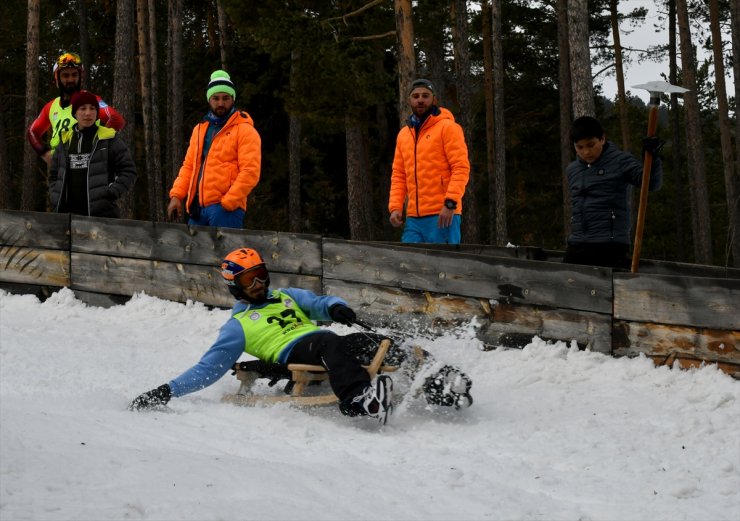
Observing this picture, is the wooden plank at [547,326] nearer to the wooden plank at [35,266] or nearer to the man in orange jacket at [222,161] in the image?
the man in orange jacket at [222,161]

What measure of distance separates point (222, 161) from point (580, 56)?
4965 mm

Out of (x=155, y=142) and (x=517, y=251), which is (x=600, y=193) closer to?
(x=517, y=251)

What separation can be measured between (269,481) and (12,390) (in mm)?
2874

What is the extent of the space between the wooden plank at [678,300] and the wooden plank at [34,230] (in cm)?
553

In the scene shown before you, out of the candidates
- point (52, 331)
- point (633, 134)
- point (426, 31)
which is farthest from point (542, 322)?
point (633, 134)

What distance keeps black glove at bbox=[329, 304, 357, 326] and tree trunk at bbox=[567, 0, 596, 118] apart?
19.4 feet

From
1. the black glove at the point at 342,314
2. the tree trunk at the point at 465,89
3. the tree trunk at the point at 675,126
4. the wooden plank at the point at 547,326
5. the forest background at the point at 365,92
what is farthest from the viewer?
the tree trunk at the point at 675,126

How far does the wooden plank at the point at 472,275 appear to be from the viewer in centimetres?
668

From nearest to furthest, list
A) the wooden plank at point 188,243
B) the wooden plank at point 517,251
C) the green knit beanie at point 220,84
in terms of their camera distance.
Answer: the wooden plank at point 188,243 → the green knit beanie at point 220,84 → the wooden plank at point 517,251

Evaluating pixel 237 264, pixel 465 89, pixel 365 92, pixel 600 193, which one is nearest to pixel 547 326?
pixel 600 193

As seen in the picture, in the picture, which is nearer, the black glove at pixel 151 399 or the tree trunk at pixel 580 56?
the black glove at pixel 151 399

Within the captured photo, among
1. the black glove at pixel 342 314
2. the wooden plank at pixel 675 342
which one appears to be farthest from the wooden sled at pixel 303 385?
the wooden plank at pixel 675 342

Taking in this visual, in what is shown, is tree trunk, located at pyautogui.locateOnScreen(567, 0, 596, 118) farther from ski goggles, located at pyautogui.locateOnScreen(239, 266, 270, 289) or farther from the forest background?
ski goggles, located at pyautogui.locateOnScreen(239, 266, 270, 289)

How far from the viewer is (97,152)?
354 inches
